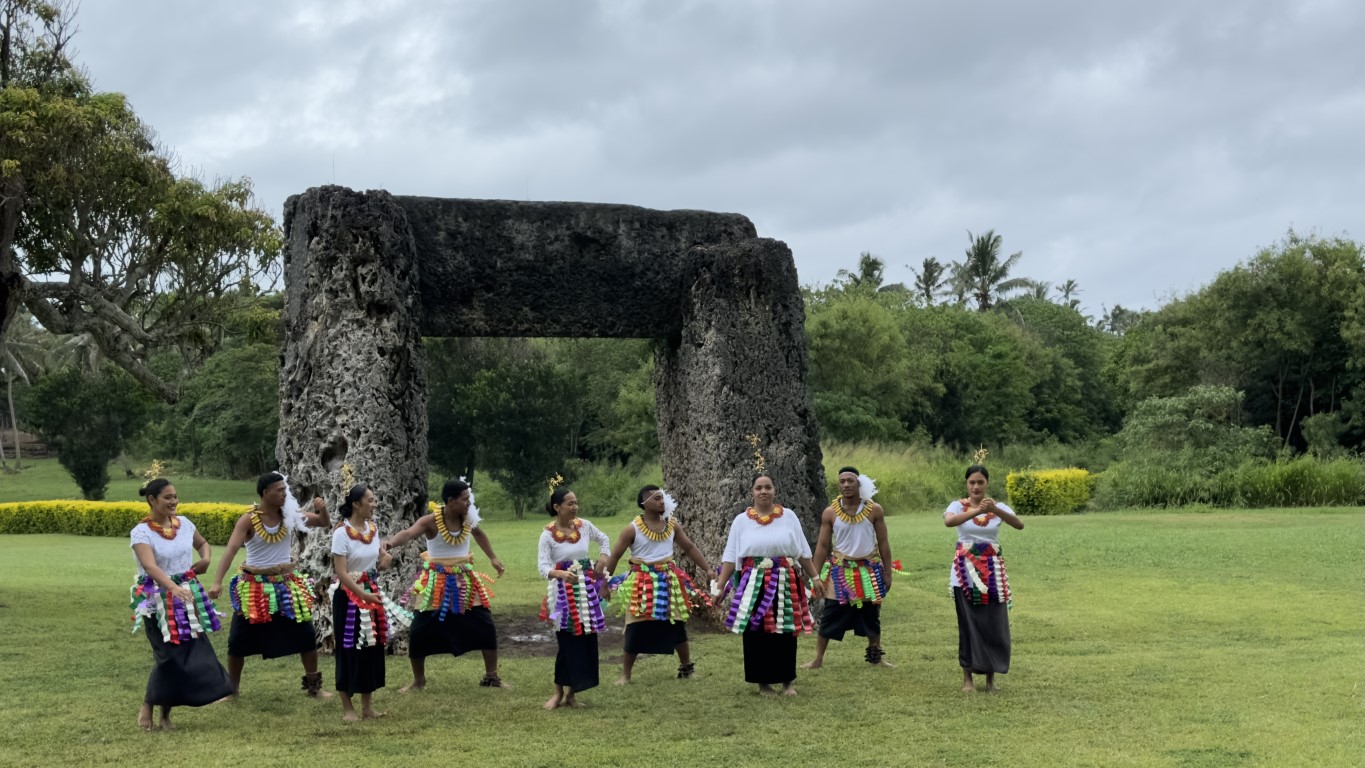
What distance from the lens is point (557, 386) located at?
28781 millimetres

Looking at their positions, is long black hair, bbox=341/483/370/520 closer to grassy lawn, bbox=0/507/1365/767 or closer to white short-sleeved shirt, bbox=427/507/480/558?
white short-sleeved shirt, bbox=427/507/480/558

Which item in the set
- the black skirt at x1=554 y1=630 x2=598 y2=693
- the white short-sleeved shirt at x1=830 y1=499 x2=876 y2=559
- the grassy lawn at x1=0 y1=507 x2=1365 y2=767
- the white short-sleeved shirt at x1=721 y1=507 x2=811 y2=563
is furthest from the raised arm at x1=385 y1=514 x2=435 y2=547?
the white short-sleeved shirt at x1=830 y1=499 x2=876 y2=559

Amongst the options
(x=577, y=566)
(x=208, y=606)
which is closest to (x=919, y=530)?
(x=577, y=566)

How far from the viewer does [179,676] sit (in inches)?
262

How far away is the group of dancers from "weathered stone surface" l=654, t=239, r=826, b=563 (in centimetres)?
192

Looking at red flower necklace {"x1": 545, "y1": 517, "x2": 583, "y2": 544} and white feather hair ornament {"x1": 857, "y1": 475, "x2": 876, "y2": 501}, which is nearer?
red flower necklace {"x1": 545, "y1": 517, "x2": 583, "y2": 544}

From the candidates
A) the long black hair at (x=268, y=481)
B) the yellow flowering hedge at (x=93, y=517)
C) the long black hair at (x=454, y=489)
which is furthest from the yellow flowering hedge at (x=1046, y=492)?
the long black hair at (x=268, y=481)

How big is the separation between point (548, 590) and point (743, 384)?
3.51 meters

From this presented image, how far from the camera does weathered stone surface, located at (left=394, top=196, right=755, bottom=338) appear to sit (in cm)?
1030

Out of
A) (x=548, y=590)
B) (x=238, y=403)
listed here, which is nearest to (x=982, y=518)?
(x=548, y=590)

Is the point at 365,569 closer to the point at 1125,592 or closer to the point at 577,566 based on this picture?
the point at 577,566

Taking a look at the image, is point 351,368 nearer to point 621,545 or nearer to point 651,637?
point 621,545

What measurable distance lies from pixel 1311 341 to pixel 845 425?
11.2 meters

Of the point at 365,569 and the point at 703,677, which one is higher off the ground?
the point at 365,569
